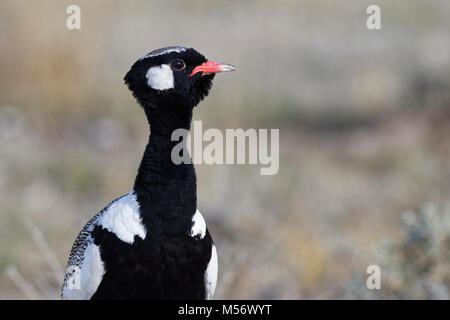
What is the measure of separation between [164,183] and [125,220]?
191mm

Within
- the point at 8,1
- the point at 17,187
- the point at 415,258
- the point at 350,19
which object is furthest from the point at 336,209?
the point at 350,19

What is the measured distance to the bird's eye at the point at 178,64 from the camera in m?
2.79

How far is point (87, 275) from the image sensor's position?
276 centimetres

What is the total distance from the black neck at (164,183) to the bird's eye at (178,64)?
0.16m

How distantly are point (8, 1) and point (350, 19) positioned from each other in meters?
6.07

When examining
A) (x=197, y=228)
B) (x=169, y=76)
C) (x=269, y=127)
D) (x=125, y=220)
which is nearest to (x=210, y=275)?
(x=197, y=228)

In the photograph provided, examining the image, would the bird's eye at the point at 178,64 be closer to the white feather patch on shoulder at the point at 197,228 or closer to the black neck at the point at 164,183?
the black neck at the point at 164,183

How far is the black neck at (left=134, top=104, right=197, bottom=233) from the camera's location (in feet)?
8.85

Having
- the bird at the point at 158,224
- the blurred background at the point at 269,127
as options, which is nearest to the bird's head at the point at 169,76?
the bird at the point at 158,224

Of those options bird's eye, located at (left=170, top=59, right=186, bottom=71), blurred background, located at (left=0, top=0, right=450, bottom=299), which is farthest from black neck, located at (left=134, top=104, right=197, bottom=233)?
blurred background, located at (left=0, top=0, right=450, bottom=299)

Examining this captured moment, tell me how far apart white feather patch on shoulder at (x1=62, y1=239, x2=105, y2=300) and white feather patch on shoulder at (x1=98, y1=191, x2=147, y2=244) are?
0.33 ft

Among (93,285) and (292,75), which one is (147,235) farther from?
(292,75)

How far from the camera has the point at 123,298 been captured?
2705mm

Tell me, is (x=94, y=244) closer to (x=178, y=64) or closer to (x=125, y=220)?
(x=125, y=220)
